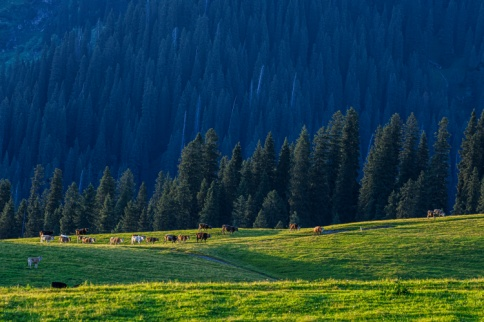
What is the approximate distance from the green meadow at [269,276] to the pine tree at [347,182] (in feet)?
116

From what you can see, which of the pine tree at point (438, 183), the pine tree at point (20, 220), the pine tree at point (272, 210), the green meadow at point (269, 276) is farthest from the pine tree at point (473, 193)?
the pine tree at point (20, 220)

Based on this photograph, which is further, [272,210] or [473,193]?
[272,210]

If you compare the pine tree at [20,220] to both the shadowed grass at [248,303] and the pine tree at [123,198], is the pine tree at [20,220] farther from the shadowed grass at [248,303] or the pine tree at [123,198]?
the shadowed grass at [248,303]

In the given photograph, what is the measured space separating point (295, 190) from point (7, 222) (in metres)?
47.2

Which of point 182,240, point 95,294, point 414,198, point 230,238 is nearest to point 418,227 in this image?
point 230,238

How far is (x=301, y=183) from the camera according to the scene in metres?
119

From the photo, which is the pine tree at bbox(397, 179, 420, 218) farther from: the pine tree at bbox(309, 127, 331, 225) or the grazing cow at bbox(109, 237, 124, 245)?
the grazing cow at bbox(109, 237, 124, 245)

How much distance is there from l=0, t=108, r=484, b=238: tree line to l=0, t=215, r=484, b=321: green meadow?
2634 cm

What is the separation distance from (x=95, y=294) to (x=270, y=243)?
41.1m

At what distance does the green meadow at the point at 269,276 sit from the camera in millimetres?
30031

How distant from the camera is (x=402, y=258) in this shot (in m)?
63.3

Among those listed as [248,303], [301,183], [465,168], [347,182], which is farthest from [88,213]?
[248,303]

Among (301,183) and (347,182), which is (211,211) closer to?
(301,183)

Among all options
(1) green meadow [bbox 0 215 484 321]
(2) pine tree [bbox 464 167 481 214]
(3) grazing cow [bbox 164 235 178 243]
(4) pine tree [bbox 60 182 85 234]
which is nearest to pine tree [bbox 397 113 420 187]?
(2) pine tree [bbox 464 167 481 214]
